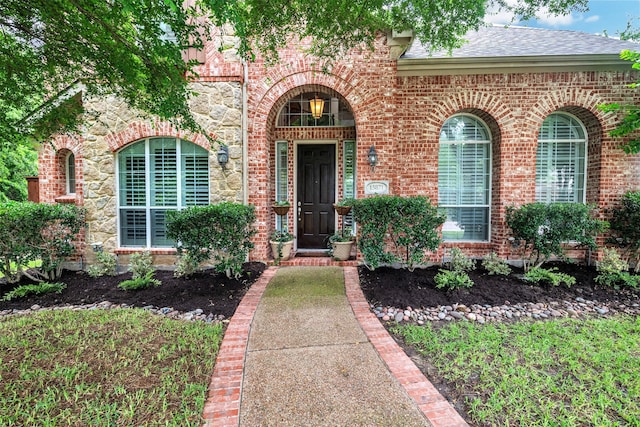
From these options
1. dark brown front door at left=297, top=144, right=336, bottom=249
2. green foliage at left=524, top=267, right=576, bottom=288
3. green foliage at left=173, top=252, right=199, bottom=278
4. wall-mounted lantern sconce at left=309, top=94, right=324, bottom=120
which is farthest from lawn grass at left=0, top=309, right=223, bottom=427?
green foliage at left=524, top=267, right=576, bottom=288

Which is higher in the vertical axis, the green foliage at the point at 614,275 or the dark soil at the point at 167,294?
the green foliage at the point at 614,275

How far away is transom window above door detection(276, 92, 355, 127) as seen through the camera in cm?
612

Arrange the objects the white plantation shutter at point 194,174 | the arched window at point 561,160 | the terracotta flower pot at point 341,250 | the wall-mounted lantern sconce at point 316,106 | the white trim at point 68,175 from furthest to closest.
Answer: the wall-mounted lantern sconce at point 316,106 < the white trim at point 68,175 < the arched window at point 561,160 < the terracotta flower pot at point 341,250 < the white plantation shutter at point 194,174

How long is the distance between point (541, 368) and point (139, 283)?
5044mm

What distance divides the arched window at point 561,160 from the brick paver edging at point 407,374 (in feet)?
15.5

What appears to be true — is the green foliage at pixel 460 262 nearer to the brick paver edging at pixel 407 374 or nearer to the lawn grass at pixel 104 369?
the brick paver edging at pixel 407 374

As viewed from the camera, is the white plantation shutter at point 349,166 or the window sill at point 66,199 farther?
the white plantation shutter at point 349,166

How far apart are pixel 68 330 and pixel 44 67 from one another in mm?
2731

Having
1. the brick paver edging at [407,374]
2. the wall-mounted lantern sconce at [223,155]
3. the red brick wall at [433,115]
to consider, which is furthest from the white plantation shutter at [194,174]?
the brick paver edging at [407,374]

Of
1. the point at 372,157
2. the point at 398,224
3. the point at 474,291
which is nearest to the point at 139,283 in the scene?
the point at 398,224

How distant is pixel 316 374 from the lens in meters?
2.31

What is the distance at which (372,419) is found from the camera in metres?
1.84

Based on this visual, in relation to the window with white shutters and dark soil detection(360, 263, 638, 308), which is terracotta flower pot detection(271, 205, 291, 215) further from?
dark soil detection(360, 263, 638, 308)

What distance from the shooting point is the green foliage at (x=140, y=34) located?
8.01ft
